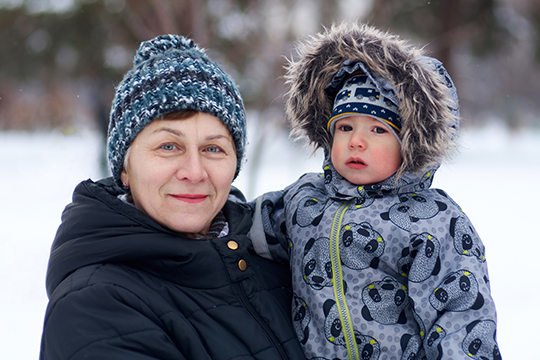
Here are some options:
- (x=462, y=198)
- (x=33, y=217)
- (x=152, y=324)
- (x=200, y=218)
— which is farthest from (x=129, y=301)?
(x=462, y=198)

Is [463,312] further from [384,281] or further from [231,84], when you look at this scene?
[231,84]

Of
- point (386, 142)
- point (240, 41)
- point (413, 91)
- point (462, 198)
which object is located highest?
point (240, 41)

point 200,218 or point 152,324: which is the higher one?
point 200,218

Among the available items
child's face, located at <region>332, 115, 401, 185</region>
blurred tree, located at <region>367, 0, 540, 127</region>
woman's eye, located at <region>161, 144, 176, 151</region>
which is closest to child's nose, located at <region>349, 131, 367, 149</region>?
child's face, located at <region>332, 115, 401, 185</region>

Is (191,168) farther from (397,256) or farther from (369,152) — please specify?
(397,256)

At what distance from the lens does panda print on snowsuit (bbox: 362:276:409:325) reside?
1.70 m

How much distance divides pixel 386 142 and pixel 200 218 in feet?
2.62

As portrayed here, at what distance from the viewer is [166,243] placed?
143 cm

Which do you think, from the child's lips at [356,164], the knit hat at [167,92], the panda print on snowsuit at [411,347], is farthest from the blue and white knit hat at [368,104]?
the panda print on snowsuit at [411,347]

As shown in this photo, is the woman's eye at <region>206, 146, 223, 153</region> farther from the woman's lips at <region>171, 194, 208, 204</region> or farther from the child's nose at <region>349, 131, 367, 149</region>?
the child's nose at <region>349, 131, 367, 149</region>

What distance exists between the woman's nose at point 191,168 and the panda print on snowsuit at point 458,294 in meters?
0.94

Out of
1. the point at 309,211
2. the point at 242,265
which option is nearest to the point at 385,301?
the point at 309,211

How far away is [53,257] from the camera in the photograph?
4.62ft

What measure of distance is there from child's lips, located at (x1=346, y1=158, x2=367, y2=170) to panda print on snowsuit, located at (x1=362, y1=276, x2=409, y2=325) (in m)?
0.44
